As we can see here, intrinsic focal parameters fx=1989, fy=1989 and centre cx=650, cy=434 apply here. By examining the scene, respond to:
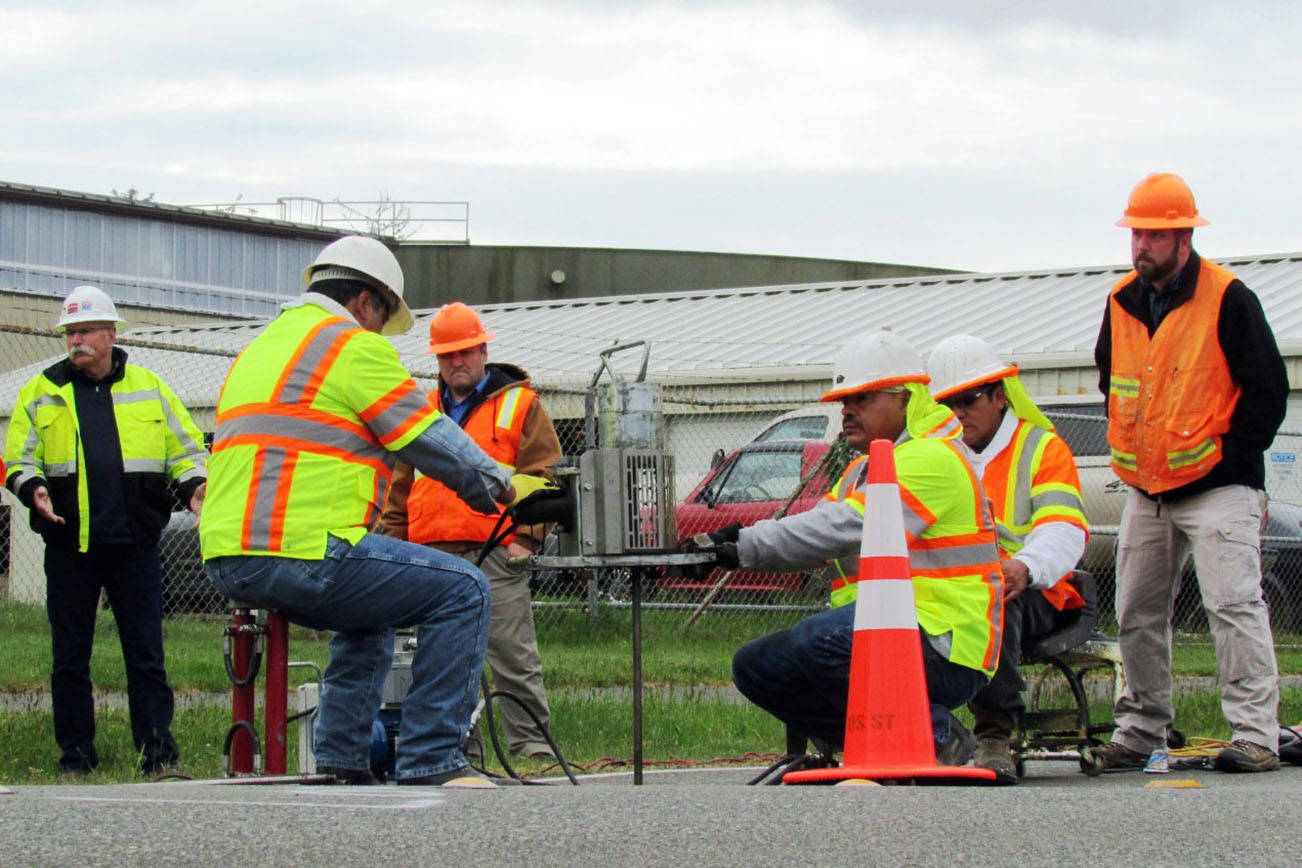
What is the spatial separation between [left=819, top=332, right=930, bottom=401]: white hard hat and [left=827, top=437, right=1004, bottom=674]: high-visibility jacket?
223 mm

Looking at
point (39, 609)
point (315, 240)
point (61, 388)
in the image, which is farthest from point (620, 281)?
point (61, 388)

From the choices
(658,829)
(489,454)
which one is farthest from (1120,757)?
(658,829)

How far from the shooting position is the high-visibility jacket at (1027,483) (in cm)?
759

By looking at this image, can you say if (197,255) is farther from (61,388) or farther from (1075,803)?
(1075,803)

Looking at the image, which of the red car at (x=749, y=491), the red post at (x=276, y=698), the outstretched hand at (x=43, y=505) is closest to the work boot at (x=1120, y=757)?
the red post at (x=276, y=698)

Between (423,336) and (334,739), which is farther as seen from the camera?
(423,336)

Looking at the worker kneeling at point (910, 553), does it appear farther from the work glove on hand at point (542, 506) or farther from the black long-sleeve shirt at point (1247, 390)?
the black long-sleeve shirt at point (1247, 390)

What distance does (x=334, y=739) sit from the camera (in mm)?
6727

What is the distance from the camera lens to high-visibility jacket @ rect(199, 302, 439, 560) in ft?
20.3

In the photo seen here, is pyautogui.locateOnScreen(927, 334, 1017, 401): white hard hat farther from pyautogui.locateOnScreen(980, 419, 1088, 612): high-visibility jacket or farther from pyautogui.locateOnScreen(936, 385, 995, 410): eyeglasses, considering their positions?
pyautogui.locateOnScreen(980, 419, 1088, 612): high-visibility jacket

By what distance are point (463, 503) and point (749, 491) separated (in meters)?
7.33

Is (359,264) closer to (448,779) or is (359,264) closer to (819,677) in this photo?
(448,779)

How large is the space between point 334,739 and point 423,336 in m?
21.3

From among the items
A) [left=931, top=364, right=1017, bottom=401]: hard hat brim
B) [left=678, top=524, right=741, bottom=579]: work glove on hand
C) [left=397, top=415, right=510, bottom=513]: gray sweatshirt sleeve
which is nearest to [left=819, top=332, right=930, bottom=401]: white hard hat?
[left=678, top=524, right=741, bottom=579]: work glove on hand
